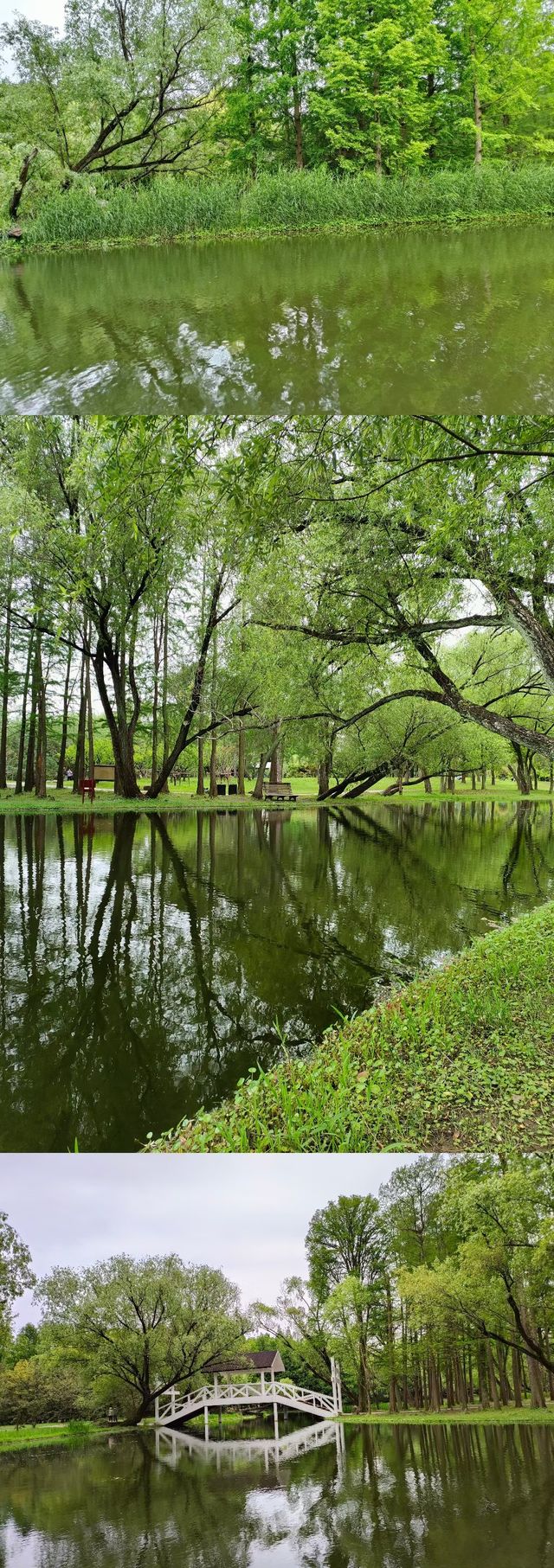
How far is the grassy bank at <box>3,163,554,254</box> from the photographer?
6562 millimetres

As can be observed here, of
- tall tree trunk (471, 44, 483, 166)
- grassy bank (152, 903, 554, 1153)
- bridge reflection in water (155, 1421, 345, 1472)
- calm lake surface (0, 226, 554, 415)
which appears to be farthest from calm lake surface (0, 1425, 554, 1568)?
tall tree trunk (471, 44, 483, 166)

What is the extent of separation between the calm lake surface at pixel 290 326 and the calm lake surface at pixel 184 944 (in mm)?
2913

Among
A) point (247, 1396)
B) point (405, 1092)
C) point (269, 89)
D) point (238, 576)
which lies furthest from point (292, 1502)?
point (269, 89)

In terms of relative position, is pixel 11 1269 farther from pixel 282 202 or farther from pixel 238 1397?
pixel 282 202

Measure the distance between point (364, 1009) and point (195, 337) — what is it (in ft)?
15.3

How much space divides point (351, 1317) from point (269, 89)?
9.73m

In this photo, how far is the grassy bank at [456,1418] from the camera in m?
4.64

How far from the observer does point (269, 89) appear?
5.96 meters

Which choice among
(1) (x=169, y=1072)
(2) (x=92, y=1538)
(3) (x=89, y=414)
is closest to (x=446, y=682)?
(3) (x=89, y=414)

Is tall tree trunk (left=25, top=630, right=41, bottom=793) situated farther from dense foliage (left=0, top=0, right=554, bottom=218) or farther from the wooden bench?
dense foliage (left=0, top=0, right=554, bottom=218)

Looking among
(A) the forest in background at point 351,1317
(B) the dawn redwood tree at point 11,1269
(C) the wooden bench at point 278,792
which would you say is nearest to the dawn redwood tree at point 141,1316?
(A) the forest in background at point 351,1317

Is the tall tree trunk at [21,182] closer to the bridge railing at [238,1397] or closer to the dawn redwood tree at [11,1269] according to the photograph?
the dawn redwood tree at [11,1269]

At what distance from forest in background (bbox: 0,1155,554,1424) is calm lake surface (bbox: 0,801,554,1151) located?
1.59m

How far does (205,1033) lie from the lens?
388 centimetres
